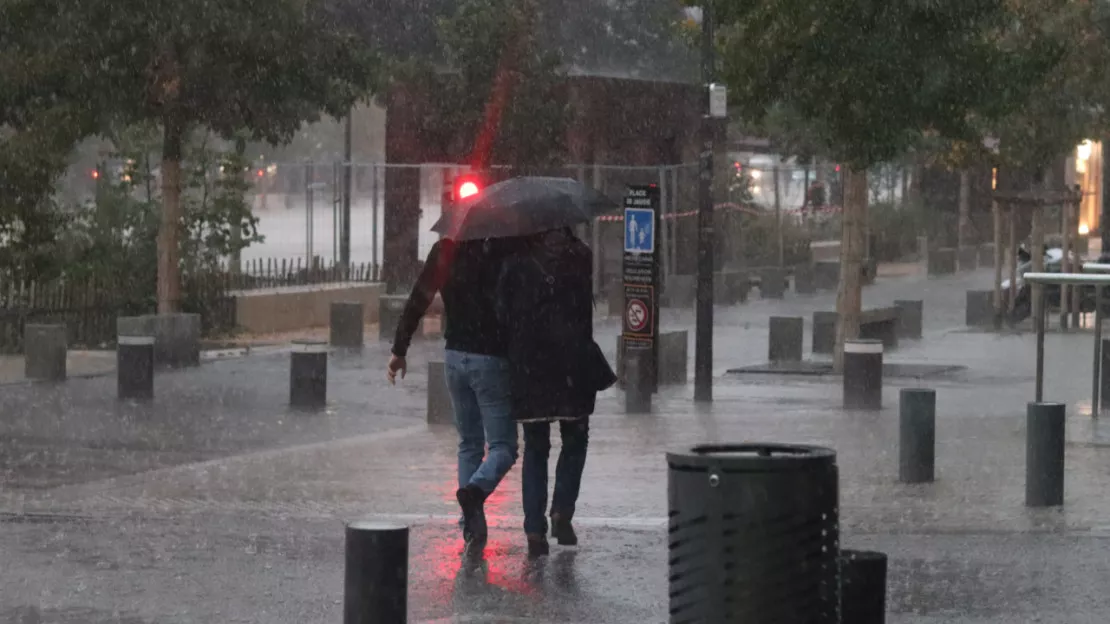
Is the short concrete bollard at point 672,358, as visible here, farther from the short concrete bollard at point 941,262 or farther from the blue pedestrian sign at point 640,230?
the short concrete bollard at point 941,262

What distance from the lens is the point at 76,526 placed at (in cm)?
1050

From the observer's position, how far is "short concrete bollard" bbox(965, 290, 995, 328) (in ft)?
88.5

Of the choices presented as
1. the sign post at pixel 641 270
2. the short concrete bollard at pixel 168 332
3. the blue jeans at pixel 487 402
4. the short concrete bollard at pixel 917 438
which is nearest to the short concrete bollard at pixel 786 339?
the sign post at pixel 641 270

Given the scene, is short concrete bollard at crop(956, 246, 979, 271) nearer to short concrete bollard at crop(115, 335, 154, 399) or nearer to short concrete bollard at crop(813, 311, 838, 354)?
short concrete bollard at crop(813, 311, 838, 354)

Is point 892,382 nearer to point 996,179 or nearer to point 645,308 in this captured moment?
point 645,308

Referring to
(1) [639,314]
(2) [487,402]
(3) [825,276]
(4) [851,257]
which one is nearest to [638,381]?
(1) [639,314]

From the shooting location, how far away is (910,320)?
2491cm

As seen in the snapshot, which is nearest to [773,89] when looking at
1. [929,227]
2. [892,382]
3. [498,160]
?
[892,382]

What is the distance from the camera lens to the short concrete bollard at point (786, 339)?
2078 cm

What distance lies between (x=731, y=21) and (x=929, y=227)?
3059 centimetres

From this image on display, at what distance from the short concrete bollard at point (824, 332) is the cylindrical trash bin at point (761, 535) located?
53.2 feet

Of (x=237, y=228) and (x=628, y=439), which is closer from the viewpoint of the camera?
(x=628, y=439)

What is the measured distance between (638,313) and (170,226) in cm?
680

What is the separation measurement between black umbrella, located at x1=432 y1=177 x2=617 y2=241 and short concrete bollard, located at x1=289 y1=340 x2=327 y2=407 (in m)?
7.27
